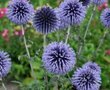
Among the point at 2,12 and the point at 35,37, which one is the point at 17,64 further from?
the point at 2,12

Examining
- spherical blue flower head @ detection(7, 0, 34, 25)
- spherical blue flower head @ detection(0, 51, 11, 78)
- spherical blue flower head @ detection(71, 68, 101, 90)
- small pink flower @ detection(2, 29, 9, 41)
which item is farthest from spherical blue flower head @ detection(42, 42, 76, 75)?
small pink flower @ detection(2, 29, 9, 41)

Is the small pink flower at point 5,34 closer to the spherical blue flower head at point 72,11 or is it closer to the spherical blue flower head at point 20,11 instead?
the spherical blue flower head at point 20,11

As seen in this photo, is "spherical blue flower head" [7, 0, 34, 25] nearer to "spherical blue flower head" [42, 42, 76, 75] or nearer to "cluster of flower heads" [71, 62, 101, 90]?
"spherical blue flower head" [42, 42, 76, 75]

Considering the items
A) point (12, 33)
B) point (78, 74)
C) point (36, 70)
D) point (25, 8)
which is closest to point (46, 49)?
point (78, 74)

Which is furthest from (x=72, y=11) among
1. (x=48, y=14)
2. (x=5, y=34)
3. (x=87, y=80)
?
(x=5, y=34)

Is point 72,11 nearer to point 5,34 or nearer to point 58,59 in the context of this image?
point 58,59

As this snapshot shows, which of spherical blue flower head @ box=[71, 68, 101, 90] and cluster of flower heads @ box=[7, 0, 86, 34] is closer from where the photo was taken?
spherical blue flower head @ box=[71, 68, 101, 90]
